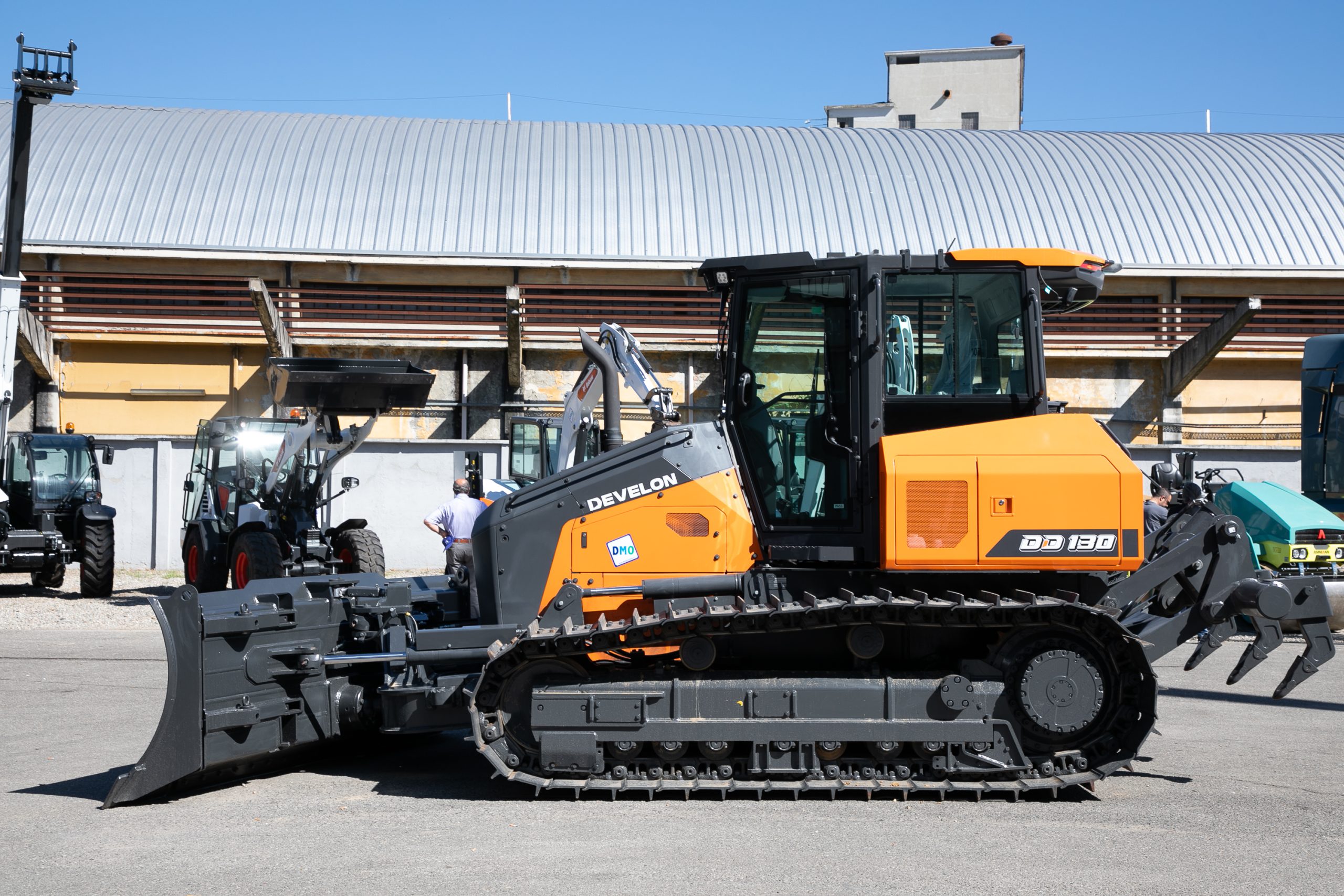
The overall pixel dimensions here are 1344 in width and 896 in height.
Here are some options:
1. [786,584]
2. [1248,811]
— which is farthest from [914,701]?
[1248,811]

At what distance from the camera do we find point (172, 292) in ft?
73.7

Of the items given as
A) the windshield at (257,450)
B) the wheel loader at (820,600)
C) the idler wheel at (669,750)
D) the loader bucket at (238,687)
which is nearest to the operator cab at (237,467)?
the windshield at (257,450)

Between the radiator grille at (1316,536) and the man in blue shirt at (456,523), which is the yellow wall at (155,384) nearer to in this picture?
the man in blue shirt at (456,523)

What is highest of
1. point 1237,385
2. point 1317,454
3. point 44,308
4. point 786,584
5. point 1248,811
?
point 44,308

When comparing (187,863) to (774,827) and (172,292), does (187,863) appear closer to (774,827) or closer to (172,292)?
(774,827)

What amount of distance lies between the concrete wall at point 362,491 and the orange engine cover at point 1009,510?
15494mm

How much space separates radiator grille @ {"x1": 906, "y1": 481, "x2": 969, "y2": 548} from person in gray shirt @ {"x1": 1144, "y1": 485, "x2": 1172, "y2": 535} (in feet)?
7.99

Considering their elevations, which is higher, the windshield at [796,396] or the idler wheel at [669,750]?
the windshield at [796,396]

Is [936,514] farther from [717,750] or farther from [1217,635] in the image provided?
[1217,635]

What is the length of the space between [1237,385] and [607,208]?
1262cm

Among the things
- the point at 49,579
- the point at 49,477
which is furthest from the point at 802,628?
the point at 49,477

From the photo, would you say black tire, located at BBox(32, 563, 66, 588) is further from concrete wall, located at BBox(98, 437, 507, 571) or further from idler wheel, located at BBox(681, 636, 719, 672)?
idler wheel, located at BBox(681, 636, 719, 672)

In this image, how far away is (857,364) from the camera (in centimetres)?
668

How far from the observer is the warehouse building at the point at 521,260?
Answer: 2233 centimetres
